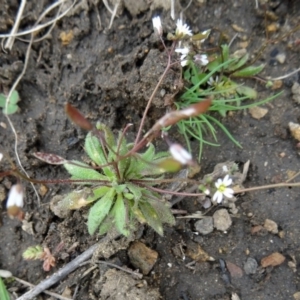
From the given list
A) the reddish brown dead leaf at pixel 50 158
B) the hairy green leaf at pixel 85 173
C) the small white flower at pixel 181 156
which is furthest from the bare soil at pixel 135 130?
the small white flower at pixel 181 156

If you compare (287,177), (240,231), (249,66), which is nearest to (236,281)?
(240,231)

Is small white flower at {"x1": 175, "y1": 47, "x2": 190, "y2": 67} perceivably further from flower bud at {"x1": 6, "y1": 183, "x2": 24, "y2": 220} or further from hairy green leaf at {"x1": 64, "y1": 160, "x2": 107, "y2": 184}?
flower bud at {"x1": 6, "y1": 183, "x2": 24, "y2": 220}

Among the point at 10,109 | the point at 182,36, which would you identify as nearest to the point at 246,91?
the point at 182,36

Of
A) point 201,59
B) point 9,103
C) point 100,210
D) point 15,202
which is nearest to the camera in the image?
point 15,202

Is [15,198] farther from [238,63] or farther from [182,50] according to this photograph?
[238,63]

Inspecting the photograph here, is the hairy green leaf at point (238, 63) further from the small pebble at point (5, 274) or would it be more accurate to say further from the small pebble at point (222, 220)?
the small pebble at point (5, 274)
